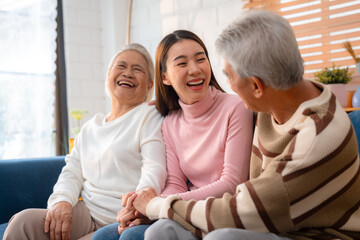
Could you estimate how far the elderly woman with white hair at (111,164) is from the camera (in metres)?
1.57

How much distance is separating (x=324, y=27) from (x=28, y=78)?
7.79 feet

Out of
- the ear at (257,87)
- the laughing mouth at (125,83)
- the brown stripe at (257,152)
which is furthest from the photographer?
the laughing mouth at (125,83)

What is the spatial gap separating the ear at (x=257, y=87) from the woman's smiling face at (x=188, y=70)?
0.43 meters

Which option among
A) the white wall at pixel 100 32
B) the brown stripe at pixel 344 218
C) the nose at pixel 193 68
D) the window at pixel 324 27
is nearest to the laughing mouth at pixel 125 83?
the nose at pixel 193 68

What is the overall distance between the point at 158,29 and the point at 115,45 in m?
Answer: 0.48

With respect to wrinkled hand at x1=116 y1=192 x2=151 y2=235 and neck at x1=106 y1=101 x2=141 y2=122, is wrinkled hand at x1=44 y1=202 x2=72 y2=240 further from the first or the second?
neck at x1=106 y1=101 x2=141 y2=122

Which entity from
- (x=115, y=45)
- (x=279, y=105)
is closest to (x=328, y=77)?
(x=279, y=105)

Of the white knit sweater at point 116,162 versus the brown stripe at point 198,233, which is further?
the white knit sweater at point 116,162

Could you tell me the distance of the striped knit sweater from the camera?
3.19 feet

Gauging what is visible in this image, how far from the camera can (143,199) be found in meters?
1.34

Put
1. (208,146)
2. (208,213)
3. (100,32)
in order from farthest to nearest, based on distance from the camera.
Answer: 1. (100,32)
2. (208,146)
3. (208,213)

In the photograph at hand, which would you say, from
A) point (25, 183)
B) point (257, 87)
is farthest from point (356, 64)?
point (25, 183)

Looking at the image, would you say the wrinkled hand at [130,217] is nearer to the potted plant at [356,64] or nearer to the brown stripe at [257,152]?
the brown stripe at [257,152]

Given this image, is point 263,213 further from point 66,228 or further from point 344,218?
point 66,228
